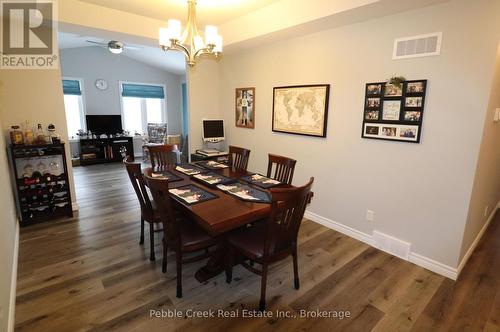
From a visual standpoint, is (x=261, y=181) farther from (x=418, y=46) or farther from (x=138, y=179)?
(x=418, y=46)

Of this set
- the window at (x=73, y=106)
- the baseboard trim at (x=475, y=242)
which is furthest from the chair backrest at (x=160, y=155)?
the window at (x=73, y=106)

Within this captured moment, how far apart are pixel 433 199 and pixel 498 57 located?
47.3 inches

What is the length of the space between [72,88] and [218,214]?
6.75 m

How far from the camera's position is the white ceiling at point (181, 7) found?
2912 millimetres

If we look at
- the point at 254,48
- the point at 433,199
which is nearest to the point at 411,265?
the point at 433,199

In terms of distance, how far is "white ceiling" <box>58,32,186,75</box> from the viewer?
5.56 metres

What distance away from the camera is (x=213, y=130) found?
4.44 metres

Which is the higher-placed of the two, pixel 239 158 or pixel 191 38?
pixel 191 38

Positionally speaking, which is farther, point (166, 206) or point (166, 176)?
point (166, 176)

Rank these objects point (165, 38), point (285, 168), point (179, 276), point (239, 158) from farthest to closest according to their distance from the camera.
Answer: point (239, 158)
point (285, 168)
point (165, 38)
point (179, 276)

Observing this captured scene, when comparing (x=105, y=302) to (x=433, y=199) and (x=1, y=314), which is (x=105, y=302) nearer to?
(x=1, y=314)

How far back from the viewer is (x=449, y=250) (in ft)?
7.66

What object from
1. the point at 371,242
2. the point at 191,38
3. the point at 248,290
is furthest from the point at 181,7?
the point at 371,242

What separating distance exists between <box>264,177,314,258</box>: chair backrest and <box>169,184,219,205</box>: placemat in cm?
56
